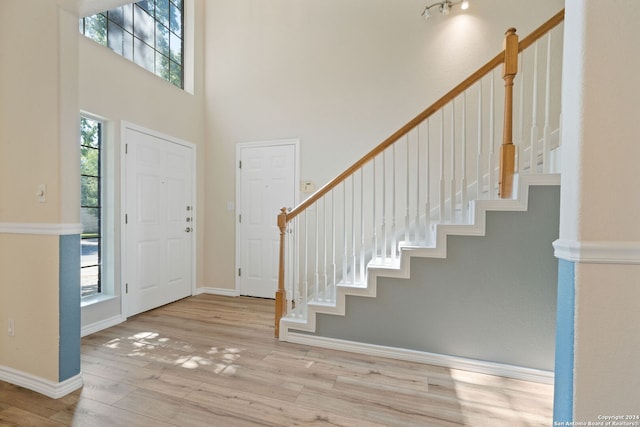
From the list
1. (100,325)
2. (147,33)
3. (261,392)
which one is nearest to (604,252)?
(261,392)

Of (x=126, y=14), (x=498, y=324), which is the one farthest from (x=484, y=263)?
(x=126, y=14)

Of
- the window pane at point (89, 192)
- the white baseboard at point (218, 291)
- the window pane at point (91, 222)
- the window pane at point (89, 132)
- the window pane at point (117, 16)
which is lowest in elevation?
the white baseboard at point (218, 291)

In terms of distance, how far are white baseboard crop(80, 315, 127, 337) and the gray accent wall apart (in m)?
2.47

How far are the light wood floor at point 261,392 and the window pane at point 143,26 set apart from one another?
325 cm

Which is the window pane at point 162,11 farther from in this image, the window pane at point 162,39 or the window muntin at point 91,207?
the window muntin at point 91,207

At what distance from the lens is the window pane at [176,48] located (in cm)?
372

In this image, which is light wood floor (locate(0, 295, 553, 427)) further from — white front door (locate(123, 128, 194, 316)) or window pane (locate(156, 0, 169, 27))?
window pane (locate(156, 0, 169, 27))

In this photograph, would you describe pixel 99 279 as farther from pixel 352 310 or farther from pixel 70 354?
pixel 352 310

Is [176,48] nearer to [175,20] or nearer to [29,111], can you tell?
[175,20]

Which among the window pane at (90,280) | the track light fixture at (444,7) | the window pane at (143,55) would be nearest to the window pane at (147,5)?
the window pane at (143,55)

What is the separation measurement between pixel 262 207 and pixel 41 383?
2460 millimetres

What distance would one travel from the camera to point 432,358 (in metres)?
2.10

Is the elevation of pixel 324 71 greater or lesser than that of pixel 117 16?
lesser

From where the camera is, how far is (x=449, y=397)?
1.72 metres
